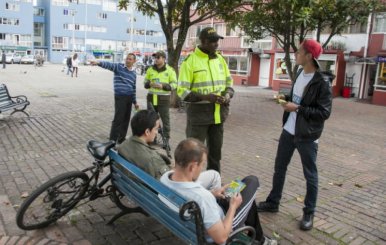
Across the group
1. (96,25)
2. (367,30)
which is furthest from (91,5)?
(367,30)

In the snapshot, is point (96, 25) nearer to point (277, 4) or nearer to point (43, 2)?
point (43, 2)

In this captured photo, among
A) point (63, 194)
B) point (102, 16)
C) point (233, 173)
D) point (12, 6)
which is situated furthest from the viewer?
point (102, 16)

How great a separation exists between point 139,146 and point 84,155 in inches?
126

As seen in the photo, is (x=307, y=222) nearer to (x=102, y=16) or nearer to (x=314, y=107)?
(x=314, y=107)

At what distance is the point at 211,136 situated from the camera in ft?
15.1

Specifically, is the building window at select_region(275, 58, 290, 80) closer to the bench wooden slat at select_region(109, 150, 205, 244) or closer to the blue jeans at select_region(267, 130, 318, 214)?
the blue jeans at select_region(267, 130, 318, 214)

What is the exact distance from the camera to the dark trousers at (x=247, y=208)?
2.92 m

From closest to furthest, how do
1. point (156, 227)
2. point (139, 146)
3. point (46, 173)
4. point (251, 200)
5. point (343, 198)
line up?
point (251, 200), point (139, 146), point (156, 227), point (343, 198), point (46, 173)

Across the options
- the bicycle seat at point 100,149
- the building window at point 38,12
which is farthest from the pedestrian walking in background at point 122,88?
the building window at point 38,12

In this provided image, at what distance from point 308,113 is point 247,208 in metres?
1.19

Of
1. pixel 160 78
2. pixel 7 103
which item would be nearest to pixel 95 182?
pixel 160 78

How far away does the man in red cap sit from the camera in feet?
12.0

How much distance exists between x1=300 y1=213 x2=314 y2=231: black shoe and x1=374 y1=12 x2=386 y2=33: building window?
64.5 ft

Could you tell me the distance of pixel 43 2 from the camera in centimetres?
6719
